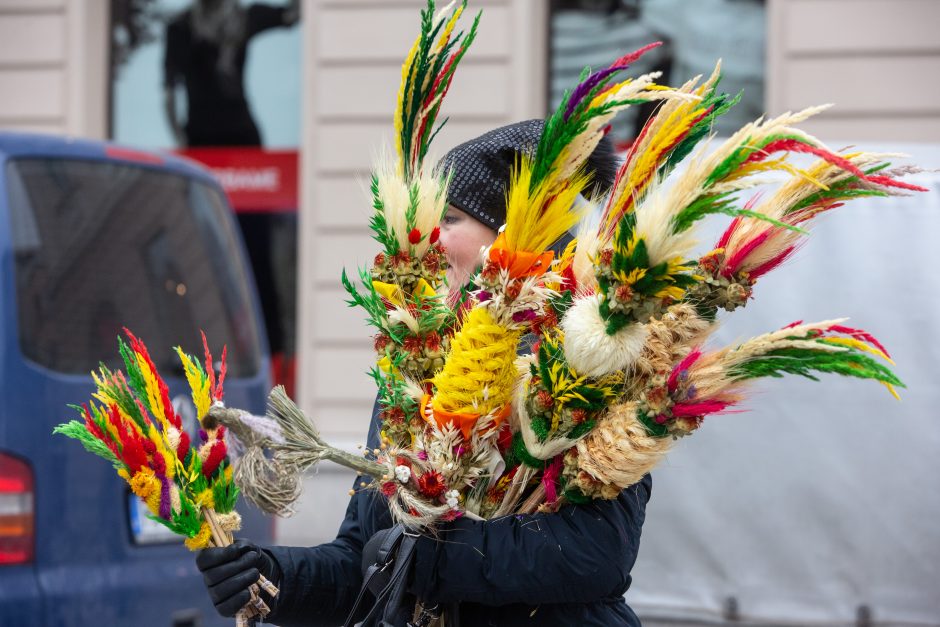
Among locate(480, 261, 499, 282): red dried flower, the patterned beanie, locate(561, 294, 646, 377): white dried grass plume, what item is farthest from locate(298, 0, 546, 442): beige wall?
locate(561, 294, 646, 377): white dried grass plume

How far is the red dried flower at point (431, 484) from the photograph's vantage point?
1.94 m

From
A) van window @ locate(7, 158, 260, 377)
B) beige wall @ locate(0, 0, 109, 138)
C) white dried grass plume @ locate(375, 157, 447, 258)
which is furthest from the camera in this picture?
beige wall @ locate(0, 0, 109, 138)

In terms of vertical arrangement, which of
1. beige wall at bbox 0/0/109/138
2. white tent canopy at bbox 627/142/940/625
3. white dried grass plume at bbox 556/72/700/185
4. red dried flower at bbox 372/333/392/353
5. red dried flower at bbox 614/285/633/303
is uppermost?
beige wall at bbox 0/0/109/138

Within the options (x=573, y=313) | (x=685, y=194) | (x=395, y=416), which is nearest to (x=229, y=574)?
(x=395, y=416)

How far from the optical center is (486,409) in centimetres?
195

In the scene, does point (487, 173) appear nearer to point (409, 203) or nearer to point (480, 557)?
point (409, 203)

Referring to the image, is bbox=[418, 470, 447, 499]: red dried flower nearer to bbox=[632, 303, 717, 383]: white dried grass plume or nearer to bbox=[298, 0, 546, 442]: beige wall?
bbox=[632, 303, 717, 383]: white dried grass plume

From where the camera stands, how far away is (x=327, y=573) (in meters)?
2.27

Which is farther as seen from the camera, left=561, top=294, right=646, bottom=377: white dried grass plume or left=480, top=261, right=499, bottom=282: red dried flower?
left=480, top=261, right=499, bottom=282: red dried flower

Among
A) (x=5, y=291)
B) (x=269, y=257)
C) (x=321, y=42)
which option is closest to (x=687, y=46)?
(x=321, y=42)

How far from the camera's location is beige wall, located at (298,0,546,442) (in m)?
8.61

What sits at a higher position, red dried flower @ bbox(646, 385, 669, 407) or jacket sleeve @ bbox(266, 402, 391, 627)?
red dried flower @ bbox(646, 385, 669, 407)

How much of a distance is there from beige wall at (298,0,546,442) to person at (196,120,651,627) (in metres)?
6.29

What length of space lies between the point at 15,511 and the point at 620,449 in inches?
98.6
